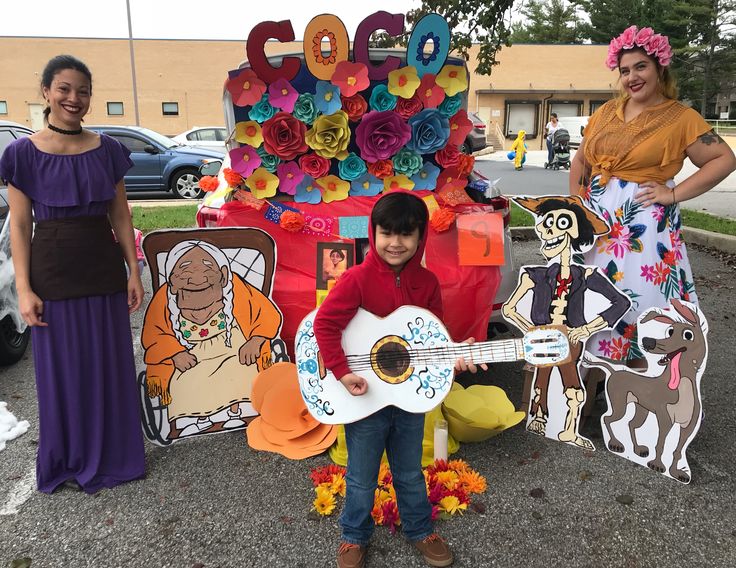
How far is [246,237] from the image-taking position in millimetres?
3240

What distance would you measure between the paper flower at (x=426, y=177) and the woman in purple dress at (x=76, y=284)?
5.43ft

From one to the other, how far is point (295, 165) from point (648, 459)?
2.43m

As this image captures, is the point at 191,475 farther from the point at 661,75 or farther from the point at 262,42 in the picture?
the point at 661,75

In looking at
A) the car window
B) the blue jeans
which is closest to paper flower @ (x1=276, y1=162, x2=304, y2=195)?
the blue jeans

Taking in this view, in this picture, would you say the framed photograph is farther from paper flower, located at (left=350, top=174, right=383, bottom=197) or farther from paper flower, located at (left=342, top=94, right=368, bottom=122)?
paper flower, located at (left=342, top=94, right=368, bottom=122)

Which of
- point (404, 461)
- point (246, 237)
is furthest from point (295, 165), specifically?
point (404, 461)

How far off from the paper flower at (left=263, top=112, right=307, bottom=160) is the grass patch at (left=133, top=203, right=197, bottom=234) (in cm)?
446

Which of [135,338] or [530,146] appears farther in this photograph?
[530,146]

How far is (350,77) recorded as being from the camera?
3.29 metres

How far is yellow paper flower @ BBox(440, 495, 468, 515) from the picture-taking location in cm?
257

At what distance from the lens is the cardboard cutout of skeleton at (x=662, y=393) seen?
274 centimetres

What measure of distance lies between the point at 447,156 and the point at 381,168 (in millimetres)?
414

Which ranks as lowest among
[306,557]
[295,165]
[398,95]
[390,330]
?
[306,557]

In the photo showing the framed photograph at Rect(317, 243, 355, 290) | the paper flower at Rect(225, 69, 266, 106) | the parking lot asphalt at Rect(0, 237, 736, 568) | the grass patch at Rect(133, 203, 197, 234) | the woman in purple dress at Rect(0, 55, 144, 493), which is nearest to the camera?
the parking lot asphalt at Rect(0, 237, 736, 568)
